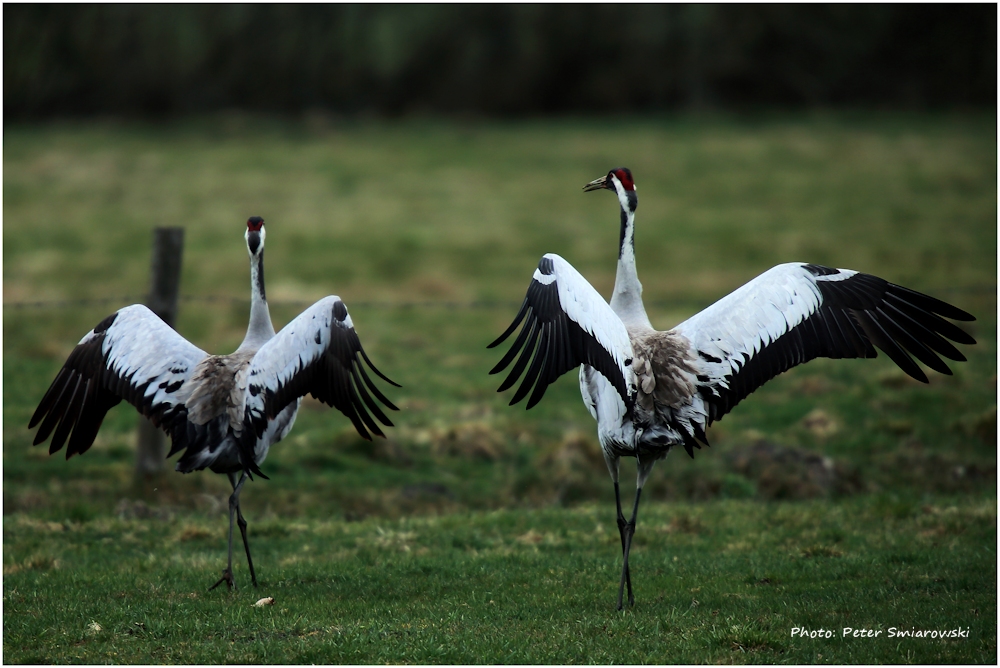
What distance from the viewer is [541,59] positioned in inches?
1686

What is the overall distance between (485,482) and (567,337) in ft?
15.9

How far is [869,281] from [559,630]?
3478 mm

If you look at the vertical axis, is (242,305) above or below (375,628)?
above

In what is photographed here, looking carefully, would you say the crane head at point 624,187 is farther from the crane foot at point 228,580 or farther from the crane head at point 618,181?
the crane foot at point 228,580

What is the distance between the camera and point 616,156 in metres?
33.2

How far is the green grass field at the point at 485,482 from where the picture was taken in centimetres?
644

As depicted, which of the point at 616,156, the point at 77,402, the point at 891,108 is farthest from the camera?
the point at 891,108

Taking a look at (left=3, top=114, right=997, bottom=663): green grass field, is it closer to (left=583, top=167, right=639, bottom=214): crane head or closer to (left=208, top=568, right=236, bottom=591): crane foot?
(left=208, top=568, right=236, bottom=591): crane foot

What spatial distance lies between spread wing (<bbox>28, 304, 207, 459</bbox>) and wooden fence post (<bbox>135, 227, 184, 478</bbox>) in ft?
7.46

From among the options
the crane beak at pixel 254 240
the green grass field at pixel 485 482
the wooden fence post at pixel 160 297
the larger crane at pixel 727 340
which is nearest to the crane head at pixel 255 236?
the crane beak at pixel 254 240

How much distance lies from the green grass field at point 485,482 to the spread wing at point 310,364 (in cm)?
144

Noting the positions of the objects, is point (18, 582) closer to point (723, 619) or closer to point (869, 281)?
point (723, 619)

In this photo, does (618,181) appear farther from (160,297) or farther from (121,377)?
(160,297)

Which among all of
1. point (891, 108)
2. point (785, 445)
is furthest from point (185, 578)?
point (891, 108)
